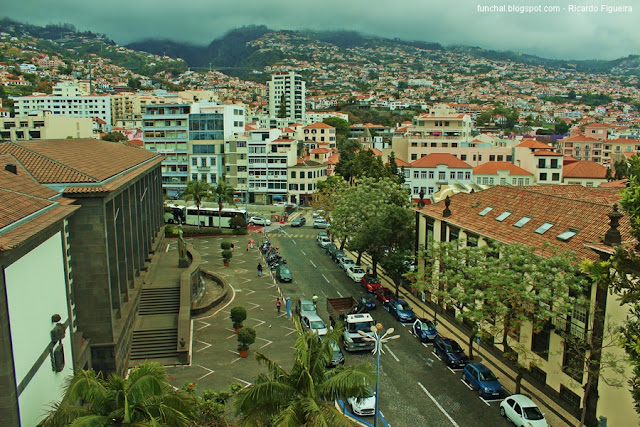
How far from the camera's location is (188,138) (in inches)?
3501

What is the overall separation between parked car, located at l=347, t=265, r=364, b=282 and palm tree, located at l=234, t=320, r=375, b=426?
2911cm

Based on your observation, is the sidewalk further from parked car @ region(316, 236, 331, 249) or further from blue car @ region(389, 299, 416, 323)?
parked car @ region(316, 236, 331, 249)

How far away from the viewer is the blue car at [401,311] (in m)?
34.1

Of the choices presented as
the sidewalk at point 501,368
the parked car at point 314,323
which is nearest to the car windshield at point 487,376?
the sidewalk at point 501,368

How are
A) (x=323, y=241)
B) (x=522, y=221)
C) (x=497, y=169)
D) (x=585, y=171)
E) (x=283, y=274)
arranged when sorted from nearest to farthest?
1. (x=522, y=221)
2. (x=283, y=274)
3. (x=323, y=241)
4. (x=497, y=169)
5. (x=585, y=171)

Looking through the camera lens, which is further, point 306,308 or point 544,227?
point 306,308

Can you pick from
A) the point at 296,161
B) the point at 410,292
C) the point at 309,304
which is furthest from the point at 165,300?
the point at 296,161

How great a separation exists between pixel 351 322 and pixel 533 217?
40.3 ft

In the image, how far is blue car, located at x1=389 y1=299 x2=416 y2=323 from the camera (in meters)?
34.1

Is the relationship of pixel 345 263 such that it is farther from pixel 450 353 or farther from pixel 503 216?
pixel 450 353

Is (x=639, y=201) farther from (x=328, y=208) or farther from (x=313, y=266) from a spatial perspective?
(x=328, y=208)

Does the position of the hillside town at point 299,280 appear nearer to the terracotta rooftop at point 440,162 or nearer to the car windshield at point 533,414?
the car windshield at point 533,414

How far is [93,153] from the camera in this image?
104ft

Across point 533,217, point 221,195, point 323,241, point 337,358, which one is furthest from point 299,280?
point 221,195
